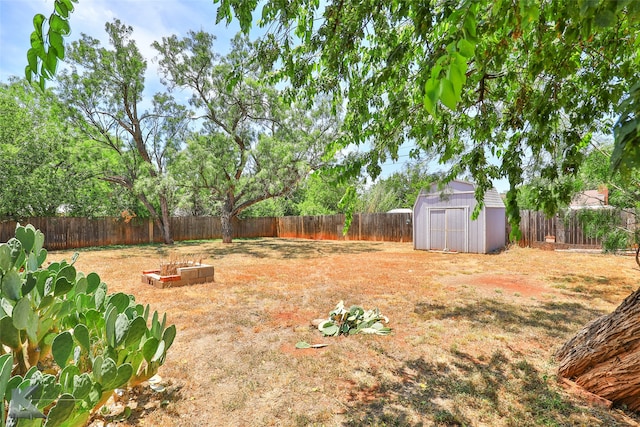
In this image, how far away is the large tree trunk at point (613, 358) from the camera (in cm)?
229

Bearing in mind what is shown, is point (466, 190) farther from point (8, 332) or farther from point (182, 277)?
point (8, 332)

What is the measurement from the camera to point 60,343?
186 centimetres

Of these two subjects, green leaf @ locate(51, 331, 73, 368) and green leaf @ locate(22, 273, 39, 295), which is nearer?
green leaf @ locate(51, 331, 73, 368)

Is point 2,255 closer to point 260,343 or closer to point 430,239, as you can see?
point 260,343

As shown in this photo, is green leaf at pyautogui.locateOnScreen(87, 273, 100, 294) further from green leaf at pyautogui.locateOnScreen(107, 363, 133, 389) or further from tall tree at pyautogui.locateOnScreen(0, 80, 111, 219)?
tall tree at pyautogui.locateOnScreen(0, 80, 111, 219)

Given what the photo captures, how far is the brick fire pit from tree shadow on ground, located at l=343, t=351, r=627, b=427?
16.8 ft

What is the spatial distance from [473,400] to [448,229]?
1062 cm

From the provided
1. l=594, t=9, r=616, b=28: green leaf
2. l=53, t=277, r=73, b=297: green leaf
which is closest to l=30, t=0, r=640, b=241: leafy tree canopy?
l=594, t=9, r=616, b=28: green leaf

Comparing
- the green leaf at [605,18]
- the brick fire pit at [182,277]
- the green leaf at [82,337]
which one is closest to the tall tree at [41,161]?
the brick fire pit at [182,277]

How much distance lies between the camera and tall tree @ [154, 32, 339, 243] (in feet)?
45.3

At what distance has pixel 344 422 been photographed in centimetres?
223

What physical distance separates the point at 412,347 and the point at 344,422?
60.5 inches

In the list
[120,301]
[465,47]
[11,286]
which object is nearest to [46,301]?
[11,286]

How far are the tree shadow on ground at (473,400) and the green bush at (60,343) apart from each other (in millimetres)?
1656
